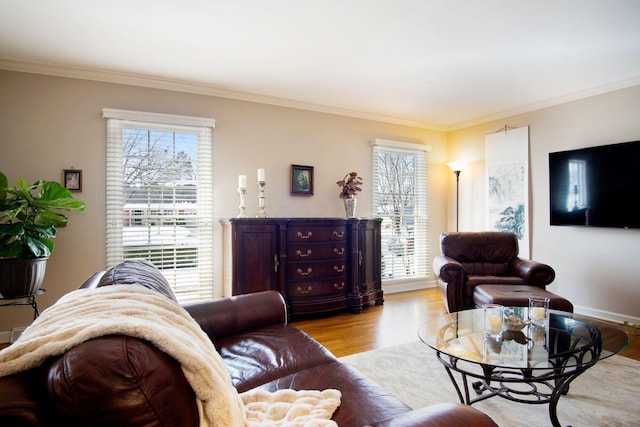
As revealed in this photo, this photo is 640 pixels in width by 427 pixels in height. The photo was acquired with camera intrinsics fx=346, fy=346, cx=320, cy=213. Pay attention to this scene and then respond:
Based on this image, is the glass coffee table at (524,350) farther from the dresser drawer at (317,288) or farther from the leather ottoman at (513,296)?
the dresser drawer at (317,288)

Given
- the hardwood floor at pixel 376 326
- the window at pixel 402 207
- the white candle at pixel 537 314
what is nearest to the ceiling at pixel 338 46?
the window at pixel 402 207

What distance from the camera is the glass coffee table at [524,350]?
5.49 ft

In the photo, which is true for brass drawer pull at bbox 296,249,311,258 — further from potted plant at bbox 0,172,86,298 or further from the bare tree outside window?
potted plant at bbox 0,172,86,298

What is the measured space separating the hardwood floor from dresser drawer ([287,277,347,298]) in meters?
0.27

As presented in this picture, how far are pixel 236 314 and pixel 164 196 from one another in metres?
2.13

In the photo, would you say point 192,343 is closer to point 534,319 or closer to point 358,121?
point 534,319

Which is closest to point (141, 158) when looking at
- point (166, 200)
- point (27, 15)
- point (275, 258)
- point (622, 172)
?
point (166, 200)

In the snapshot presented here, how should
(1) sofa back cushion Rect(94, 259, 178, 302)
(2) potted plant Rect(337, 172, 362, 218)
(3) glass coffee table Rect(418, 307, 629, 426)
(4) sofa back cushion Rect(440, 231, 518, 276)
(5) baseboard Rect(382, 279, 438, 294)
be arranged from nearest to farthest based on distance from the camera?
(1) sofa back cushion Rect(94, 259, 178, 302) < (3) glass coffee table Rect(418, 307, 629, 426) < (4) sofa back cushion Rect(440, 231, 518, 276) < (2) potted plant Rect(337, 172, 362, 218) < (5) baseboard Rect(382, 279, 438, 294)

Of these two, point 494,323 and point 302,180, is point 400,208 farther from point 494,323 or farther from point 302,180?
point 494,323

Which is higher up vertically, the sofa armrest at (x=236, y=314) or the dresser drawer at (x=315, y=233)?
the dresser drawer at (x=315, y=233)

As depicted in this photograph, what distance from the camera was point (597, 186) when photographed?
3.76 m

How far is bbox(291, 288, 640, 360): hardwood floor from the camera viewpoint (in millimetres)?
A: 3010

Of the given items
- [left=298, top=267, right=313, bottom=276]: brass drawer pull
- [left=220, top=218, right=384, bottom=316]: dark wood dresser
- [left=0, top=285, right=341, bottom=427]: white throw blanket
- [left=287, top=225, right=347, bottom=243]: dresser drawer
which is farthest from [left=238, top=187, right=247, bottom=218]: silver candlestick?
[left=0, top=285, right=341, bottom=427]: white throw blanket

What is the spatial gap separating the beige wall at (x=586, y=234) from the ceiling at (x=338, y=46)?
21 cm
